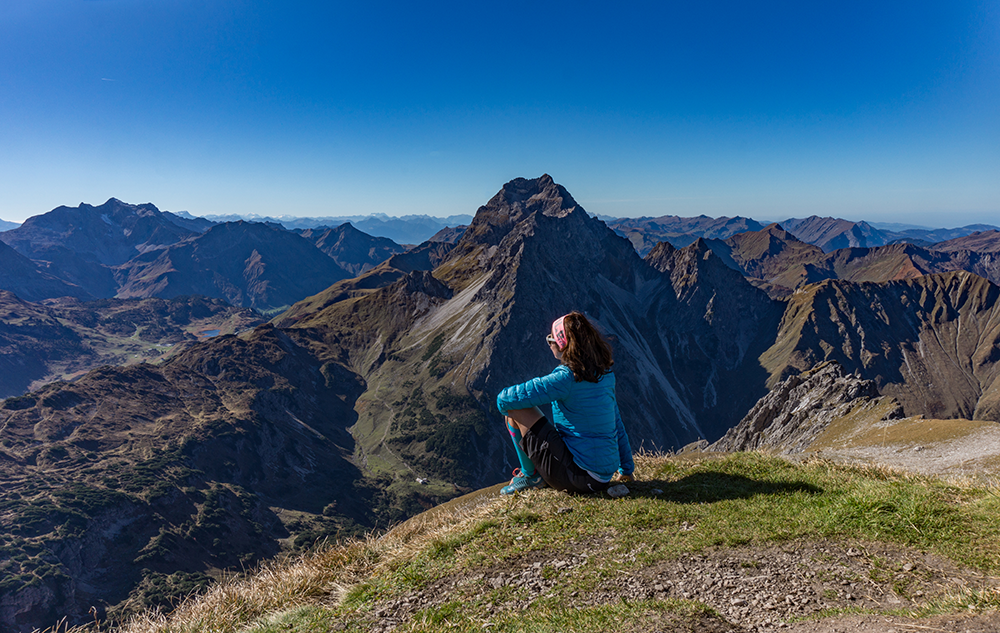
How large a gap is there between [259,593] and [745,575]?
28.6ft

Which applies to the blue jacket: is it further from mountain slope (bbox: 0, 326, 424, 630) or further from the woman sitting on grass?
mountain slope (bbox: 0, 326, 424, 630)

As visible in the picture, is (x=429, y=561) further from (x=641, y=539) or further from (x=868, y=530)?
(x=868, y=530)

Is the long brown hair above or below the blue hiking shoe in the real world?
above

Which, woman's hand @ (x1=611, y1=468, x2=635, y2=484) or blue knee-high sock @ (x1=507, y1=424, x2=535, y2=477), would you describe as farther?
woman's hand @ (x1=611, y1=468, x2=635, y2=484)

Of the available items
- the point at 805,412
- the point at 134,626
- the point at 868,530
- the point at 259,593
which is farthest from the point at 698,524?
the point at 805,412

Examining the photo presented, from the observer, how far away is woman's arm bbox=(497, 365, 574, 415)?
9344mm

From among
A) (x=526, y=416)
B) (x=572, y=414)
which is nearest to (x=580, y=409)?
(x=572, y=414)

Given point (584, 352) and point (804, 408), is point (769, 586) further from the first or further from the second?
point (804, 408)

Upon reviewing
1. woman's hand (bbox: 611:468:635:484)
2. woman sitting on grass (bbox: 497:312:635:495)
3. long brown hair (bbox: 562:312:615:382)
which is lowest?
woman's hand (bbox: 611:468:635:484)

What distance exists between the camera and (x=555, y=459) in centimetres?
1000

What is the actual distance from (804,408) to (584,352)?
9220 cm

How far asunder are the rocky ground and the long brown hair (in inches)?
130

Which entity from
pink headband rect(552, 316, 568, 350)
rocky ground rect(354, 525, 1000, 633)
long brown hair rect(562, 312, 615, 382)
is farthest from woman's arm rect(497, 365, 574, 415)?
rocky ground rect(354, 525, 1000, 633)

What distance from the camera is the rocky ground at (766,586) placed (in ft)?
18.1
